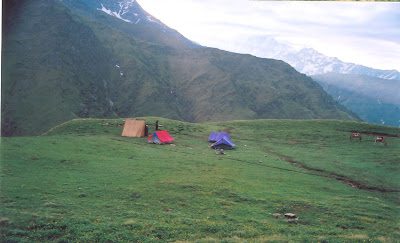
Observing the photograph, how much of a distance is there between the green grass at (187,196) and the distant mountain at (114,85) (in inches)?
3620

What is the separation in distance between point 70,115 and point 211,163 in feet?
347

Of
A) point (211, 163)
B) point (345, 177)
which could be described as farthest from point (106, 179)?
point (345, 177)

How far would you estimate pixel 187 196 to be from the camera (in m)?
13.2

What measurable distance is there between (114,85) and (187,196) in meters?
159

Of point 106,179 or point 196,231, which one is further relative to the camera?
point 106,179

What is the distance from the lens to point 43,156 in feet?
63.7

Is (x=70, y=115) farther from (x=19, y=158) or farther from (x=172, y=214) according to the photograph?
(x=172, y=214)

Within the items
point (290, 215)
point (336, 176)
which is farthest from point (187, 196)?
point (336, 176)

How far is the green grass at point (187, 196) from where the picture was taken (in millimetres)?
8688

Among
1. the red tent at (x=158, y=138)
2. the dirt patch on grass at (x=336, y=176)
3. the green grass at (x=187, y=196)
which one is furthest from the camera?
the red tent at (x=158, y=138)

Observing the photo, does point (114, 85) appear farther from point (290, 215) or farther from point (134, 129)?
point (290, 215)

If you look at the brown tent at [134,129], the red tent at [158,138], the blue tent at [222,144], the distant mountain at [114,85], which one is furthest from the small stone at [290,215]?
the distant mountain at [114,85]

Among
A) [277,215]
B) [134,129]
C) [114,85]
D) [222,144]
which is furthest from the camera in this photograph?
[114,85]

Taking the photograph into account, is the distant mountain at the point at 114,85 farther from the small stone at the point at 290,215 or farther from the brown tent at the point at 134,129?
the small stone at the point at 290,215
